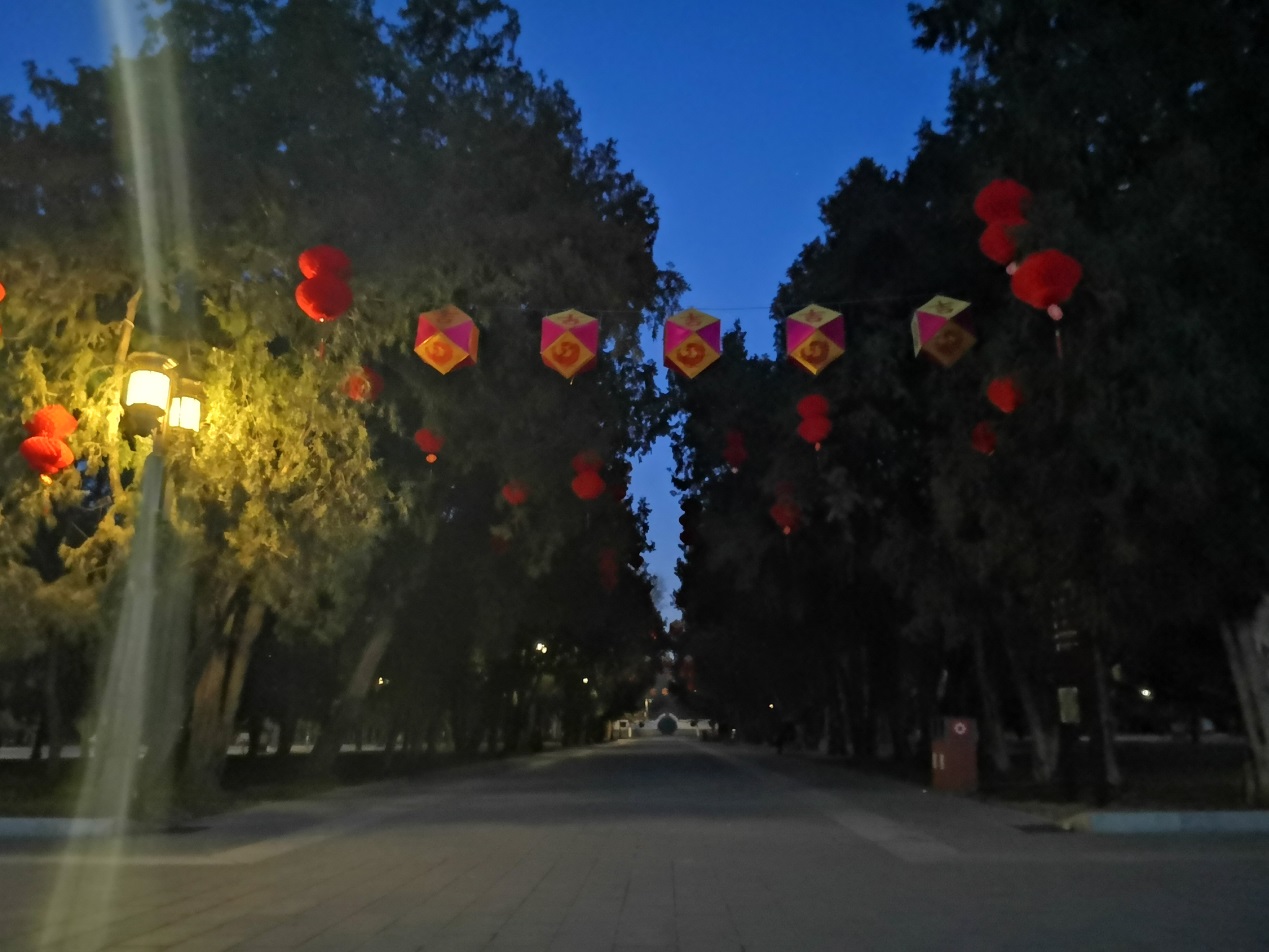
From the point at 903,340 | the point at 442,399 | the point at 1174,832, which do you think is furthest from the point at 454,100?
the point at 1174,832

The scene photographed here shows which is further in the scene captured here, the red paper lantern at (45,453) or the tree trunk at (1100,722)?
the tree trunk at (1100,722)

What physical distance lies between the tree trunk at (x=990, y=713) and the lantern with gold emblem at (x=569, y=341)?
50.8 ft

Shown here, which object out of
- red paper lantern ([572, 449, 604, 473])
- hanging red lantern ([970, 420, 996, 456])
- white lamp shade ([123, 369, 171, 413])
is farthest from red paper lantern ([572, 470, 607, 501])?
white lamp shade ([123, 369, 171, 413])

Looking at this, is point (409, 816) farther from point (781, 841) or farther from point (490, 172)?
point (490, 172)

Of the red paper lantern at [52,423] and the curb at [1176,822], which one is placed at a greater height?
the red paper lantern at [52,423]

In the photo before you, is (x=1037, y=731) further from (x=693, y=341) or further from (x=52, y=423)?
(x=52, y=423)

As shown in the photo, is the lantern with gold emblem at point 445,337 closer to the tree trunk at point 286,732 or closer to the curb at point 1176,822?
the curb at point 1176,822

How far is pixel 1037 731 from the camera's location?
2683 cm

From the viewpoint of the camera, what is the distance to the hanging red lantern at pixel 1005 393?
17547 millimetres

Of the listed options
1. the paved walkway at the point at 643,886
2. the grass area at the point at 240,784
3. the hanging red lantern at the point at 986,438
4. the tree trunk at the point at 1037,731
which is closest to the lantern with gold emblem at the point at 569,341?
the paved walkway at the point at 643,886

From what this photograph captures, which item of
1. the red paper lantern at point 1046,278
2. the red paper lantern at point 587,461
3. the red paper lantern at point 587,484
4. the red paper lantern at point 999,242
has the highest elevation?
the red paper lantern at point 999,242

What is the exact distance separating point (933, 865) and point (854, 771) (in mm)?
25094

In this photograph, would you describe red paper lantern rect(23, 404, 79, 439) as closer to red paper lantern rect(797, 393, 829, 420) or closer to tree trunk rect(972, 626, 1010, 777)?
red paper lantern rect(797, 393, 829, 420)

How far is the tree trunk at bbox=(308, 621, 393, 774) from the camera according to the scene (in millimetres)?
30672
